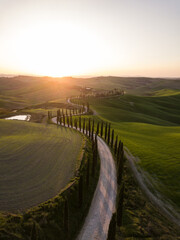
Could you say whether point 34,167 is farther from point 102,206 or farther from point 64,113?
point 64,113

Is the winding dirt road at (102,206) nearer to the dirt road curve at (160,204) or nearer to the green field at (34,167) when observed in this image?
the dirt road curve at (160,204)

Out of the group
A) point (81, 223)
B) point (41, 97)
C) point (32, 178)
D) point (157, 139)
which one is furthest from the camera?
point (41, 97)

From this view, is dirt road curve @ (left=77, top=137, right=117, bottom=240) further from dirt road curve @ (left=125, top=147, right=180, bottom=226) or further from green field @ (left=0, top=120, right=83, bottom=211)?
green field @ (left=0, top=120, right=83, bottom=211)

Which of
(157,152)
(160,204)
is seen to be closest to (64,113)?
(157,152)

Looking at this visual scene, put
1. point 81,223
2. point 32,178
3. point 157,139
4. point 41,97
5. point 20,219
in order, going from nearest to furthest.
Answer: point 20,219, point 81,223, point 32,178, point 157,139, point 41,97

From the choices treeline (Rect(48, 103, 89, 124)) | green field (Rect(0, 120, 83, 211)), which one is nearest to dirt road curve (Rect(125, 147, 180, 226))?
green field (Rect(0, 120, 83, 211))

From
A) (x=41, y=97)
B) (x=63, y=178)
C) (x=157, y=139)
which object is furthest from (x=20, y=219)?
(x=41, y=97)

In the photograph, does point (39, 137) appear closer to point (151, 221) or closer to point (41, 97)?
point (151, 221)
